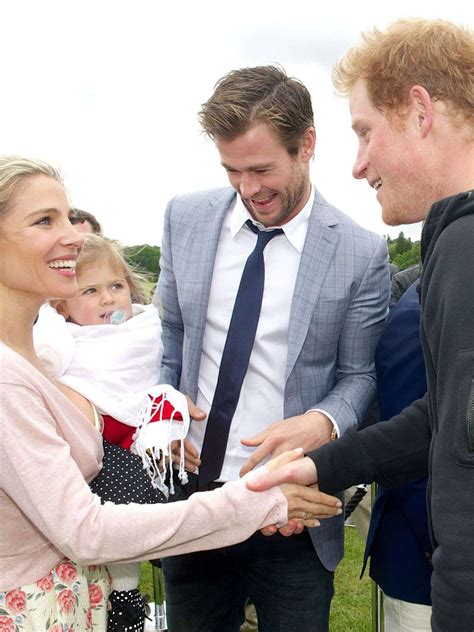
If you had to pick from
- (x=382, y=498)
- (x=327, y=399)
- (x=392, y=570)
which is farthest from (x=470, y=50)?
(x=392, y=570)

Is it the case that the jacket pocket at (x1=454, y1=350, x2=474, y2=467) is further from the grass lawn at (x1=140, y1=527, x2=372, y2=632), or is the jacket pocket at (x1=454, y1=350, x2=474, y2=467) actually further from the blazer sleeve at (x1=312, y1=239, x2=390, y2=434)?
the grass lawn at (x1=140, y1=527, x2=372, y2=632)

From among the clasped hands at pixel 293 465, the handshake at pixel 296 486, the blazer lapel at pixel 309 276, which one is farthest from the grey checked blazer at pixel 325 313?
the handshake at pixel 296 486

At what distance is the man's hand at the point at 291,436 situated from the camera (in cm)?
255

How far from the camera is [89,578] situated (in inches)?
84.8

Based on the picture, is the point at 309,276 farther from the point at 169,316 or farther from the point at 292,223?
the point at 169,316

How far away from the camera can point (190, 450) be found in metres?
2.78

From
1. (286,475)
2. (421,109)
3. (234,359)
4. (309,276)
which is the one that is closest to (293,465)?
(286,475)

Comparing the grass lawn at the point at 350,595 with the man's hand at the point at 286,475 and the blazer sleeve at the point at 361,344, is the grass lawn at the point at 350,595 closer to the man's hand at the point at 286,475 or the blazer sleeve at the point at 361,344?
the blazer sleeve at the point at 361,344

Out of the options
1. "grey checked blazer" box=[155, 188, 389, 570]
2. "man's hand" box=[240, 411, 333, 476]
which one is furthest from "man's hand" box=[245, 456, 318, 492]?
"grey checked blazer" box=[155, 188, 389, 570]

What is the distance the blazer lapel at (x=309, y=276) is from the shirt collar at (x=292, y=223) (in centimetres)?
5

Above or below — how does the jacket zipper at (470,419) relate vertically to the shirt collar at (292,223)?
below

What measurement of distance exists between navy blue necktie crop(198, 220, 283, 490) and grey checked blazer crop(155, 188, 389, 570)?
14cm

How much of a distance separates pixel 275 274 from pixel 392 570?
1142 millimetres

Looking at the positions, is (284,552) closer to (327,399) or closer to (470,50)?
(327,399)
